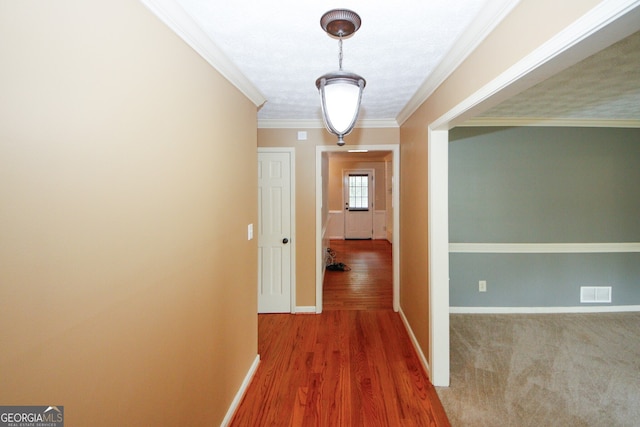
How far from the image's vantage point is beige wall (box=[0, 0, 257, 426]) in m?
0.66

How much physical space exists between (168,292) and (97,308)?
361mm

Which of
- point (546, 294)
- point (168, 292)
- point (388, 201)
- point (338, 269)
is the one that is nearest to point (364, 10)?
point (168, 292)

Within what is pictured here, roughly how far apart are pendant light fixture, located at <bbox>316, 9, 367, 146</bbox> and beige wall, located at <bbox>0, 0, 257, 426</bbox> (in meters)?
0.71

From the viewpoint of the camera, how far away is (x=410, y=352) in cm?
263

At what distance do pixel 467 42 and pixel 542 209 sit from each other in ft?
9.43

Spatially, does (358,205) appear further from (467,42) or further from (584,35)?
(584,35)

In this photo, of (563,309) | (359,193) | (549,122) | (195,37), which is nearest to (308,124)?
(195,37)

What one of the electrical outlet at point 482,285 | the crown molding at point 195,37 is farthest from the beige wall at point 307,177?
the electrical outlet at point 482,285

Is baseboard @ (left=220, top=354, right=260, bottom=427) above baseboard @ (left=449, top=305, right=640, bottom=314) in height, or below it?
below

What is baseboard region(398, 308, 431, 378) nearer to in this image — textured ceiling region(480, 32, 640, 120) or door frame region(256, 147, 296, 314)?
door frame region(256, 147, 296, 314)

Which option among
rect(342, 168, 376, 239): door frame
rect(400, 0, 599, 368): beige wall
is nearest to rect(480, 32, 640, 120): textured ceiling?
rect(400, 0, 599, 368): beige wall

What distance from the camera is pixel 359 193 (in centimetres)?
852

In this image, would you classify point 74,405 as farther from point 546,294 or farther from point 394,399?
point 546,294

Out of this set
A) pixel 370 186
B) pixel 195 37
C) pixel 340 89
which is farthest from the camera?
pixel 370 186
